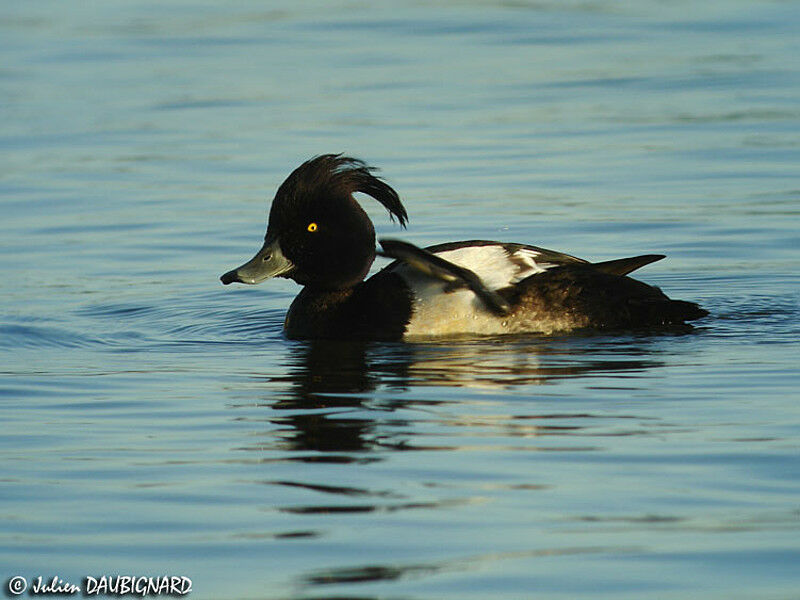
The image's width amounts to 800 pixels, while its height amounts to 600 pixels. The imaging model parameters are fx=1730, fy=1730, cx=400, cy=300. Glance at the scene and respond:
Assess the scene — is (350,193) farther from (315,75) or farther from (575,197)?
(315,75)

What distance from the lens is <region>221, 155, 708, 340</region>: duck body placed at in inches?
351

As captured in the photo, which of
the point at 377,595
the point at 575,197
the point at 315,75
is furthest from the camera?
the point at 315,75

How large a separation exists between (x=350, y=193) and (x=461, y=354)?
1.34 metres

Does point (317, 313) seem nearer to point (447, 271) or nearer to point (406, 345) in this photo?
point (406, 345)

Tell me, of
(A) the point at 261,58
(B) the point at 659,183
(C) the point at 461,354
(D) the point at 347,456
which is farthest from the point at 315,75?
(D) the point at 347,456

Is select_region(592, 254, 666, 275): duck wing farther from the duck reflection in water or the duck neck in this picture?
the duck neck

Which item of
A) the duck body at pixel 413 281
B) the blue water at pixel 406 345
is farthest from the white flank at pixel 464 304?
the blue water at pixel 406 345

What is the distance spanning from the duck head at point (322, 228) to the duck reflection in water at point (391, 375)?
466 millimetres

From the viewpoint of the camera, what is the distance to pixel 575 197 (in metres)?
12.7
